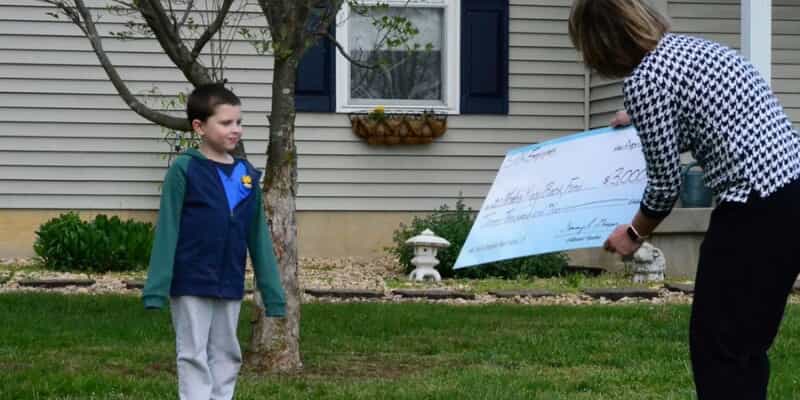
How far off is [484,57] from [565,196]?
8.32 meters

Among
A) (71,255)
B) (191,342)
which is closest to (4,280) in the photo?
(71,255)

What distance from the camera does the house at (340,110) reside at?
12.0 metres

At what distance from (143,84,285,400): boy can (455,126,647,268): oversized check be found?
92 cm

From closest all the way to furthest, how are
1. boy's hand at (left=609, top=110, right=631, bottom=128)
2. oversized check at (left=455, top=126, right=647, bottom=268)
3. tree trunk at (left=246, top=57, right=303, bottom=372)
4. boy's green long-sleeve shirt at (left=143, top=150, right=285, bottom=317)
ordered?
oversized check at (left=455, top=126, right=647, bottom=268) < boy's hand at (left=609, top=110, right=631, bottom=128) < boy's green long-sleeve shirt at (left=143, top=150, right=285, bottom=317) < tree trunk at (left=246, top=57, right=303, bottom=372)

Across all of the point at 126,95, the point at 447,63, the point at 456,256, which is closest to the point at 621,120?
the point at 126,95

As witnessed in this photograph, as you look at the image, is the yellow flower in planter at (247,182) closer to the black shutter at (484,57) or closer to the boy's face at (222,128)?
the boy's face at (222,128)

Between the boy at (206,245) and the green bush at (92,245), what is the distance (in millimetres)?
6133

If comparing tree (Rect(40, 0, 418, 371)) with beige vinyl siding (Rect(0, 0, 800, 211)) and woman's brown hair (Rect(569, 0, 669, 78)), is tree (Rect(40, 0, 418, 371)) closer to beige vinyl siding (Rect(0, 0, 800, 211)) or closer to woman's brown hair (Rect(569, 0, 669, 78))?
woman's brown hair (Rect(569, 0, 669, 78))

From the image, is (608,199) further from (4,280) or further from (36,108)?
(36,108)

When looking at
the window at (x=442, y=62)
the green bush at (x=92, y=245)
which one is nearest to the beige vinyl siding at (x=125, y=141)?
the window at (x=442, y=62)

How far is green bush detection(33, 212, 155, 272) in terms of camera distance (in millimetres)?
11016

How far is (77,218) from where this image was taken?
446 inches

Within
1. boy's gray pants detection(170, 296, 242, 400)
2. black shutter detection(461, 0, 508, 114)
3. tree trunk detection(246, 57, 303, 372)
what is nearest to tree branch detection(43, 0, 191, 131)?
tree trunk detection(246, 57, 303, 372)

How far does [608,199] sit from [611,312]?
4.37 m
